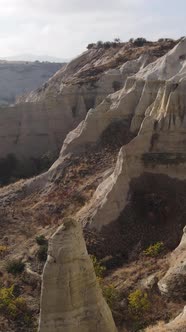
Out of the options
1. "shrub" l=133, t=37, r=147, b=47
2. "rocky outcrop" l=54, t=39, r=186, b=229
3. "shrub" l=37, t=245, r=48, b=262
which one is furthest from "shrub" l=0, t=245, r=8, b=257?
"shrub" l=133, t=37, r=147, b=47

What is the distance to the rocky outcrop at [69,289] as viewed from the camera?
14625mm

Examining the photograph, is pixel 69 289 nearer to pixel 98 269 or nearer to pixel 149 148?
pixel 98 269

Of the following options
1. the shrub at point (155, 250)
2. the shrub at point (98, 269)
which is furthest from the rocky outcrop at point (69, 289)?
the shrub at point (155, 250)

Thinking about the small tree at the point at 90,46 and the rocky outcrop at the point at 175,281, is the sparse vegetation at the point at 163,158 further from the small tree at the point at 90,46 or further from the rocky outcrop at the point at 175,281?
the small tree at the point at 90,46

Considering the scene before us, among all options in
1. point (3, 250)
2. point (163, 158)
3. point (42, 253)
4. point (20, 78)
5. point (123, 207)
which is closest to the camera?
point (42, 253)

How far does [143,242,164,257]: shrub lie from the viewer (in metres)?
24.3

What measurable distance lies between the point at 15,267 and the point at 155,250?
265 inches

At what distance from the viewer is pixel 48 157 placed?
4591 centimetres

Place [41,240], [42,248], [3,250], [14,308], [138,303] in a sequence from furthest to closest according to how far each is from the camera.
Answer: [3,250] → [41,240] → [42,248] → [14,308] → [138,303]

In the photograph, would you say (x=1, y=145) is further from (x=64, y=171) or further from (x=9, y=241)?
(x=9, y=241)

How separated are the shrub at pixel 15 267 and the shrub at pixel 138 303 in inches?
290

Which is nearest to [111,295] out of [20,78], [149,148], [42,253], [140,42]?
[42,253]

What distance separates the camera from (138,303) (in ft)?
65.6

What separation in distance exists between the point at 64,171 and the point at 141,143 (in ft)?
29.3
